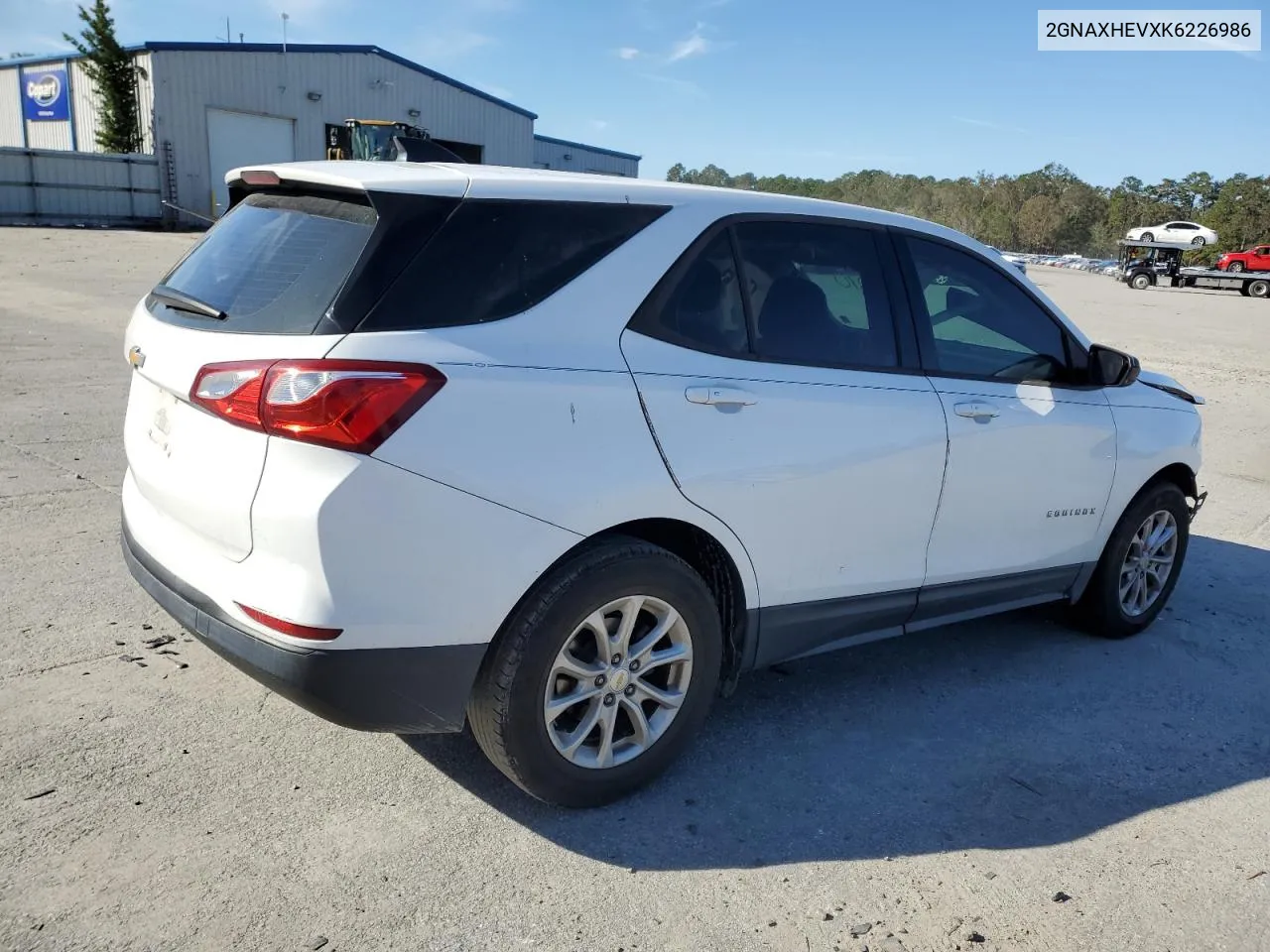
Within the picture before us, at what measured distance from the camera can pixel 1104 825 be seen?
10.7 ft

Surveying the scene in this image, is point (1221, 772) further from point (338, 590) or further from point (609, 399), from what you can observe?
point (338, 590)

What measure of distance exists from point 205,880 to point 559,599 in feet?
3.83

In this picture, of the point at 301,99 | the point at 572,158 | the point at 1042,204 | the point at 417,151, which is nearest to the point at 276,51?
the point at 301,99

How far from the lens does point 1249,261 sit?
4200 cm

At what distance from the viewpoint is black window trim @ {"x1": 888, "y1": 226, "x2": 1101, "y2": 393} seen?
3.84m

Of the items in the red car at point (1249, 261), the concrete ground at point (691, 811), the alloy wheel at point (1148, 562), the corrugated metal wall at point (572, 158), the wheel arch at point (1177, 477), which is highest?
the corrugated metal wall at point (572, 158)

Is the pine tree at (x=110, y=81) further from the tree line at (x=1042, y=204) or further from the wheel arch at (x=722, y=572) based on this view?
the tree line at (x=1042, y=204)

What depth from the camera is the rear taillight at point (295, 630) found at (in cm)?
256

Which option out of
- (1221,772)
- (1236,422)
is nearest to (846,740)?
(1221,772)

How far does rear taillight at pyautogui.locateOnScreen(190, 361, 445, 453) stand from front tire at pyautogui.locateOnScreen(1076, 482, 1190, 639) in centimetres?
349

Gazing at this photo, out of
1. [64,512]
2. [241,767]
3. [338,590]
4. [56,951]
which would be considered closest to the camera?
[56,951]

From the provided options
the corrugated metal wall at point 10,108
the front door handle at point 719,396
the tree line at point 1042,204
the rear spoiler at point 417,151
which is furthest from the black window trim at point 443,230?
the tree line at point 1042,204

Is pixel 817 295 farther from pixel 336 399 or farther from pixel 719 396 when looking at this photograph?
pixel 336 399

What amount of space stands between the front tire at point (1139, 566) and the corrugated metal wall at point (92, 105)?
112 feet
